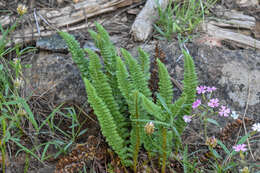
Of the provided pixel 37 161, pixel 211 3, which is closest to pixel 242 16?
→ pixel 211 3

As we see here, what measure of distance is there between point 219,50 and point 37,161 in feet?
6.54

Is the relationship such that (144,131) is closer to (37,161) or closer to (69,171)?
(69,171)

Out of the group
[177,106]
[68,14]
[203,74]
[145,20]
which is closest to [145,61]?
[177,106]

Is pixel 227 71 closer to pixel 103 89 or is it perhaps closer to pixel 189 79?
pixel 189 79

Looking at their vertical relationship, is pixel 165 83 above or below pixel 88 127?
above

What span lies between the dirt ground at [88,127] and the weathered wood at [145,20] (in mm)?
65

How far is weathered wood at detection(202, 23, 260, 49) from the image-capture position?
3.25 metres

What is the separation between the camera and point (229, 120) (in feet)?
8.52

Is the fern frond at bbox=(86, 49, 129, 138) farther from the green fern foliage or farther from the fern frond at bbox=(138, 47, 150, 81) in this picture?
the fern frond at bbox=(138, 47, 150, 81)

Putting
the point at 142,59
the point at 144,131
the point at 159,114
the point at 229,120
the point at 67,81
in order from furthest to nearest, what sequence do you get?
the point at 67,81
the point at 229,120
the point at 142,59
the point at 144,131
the point at 159,114

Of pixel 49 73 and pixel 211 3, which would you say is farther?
pixel 211 3

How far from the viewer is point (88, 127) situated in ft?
8.68

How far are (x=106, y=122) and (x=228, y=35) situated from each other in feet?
6.40

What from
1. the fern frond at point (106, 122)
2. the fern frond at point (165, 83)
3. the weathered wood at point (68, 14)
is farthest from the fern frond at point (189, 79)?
the weathered wood at point (68, 14)
